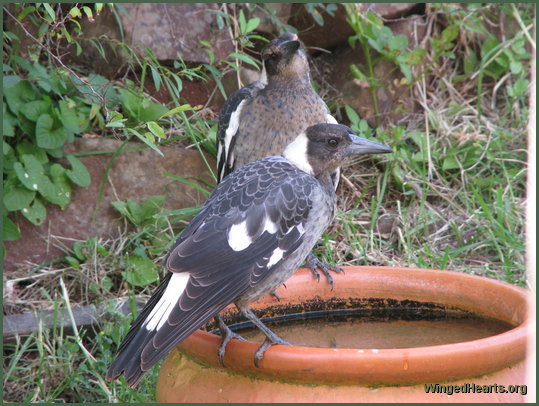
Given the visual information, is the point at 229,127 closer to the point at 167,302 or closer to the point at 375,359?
the point at 167,302

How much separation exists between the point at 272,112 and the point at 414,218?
100 cm

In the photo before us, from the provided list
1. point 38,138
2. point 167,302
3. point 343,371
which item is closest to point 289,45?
point 38,138

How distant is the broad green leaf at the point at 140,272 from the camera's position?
3.47m

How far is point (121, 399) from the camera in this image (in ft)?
9.12

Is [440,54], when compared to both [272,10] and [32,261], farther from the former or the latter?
[32,261]

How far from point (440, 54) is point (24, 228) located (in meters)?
2.41

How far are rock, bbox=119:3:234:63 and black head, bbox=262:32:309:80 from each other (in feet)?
1.67

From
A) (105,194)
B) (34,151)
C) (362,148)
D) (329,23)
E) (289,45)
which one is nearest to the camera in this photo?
(362,148)

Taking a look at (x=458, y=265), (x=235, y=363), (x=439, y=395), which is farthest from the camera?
(x=458, y=265)

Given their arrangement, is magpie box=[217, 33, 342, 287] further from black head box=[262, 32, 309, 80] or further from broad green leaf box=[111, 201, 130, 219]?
broad green leaf box=[111, 201, 130, 219]

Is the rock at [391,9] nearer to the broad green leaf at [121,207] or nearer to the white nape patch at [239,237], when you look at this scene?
the broad green leaf at [121,207]

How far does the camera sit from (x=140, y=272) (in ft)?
11.5

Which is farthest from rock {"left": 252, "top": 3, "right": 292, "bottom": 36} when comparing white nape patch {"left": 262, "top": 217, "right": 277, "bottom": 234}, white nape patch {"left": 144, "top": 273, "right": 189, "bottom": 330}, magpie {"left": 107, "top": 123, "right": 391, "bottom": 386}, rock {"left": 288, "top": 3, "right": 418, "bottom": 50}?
white nape patch {"left": 144, "top": 273, "right": 189, "bottom": 330}

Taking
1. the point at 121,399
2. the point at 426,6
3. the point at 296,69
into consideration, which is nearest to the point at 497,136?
the point at 426,6
